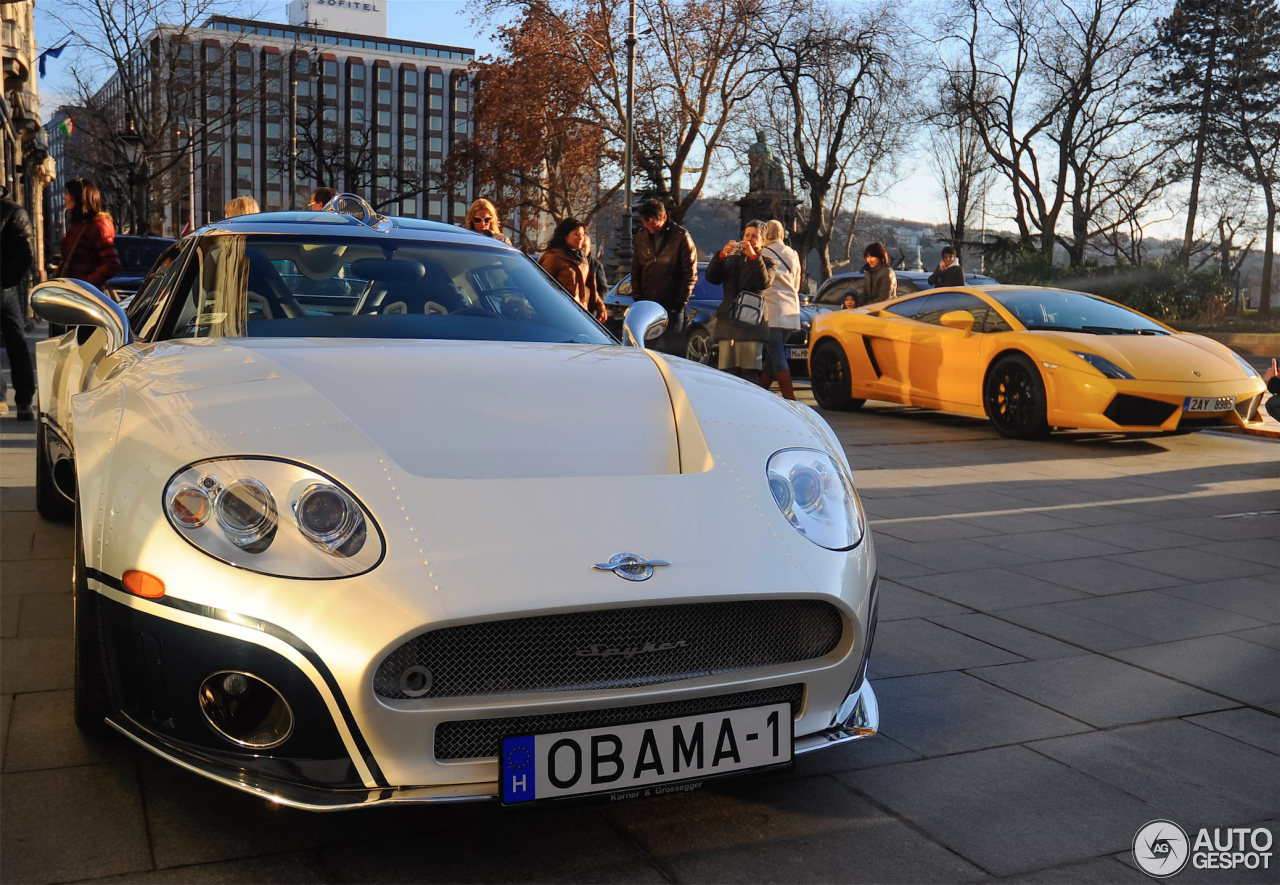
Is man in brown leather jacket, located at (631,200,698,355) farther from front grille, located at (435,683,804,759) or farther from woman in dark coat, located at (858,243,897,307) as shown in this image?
front grille, located at (435,683,804,759)

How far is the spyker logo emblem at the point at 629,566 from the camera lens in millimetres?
2232

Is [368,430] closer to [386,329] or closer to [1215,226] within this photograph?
[386,329]

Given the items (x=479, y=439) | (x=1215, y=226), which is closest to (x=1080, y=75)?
(x=1215, y=226)

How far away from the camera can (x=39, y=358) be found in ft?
16.6

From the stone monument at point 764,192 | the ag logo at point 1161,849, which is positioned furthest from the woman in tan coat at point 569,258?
the stone monument at point 764,192

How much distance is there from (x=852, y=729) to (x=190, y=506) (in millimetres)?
1417

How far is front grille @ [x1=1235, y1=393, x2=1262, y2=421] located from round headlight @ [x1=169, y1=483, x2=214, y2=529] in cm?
829

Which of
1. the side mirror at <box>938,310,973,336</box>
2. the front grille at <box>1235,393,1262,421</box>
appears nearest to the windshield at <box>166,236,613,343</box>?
the front grille at <box>1235,393,1262,421</box>

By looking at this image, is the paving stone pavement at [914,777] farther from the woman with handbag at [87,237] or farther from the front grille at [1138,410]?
the woman with handbag at [87,237]

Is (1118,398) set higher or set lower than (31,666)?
higher

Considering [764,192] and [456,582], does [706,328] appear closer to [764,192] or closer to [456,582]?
[456,582]

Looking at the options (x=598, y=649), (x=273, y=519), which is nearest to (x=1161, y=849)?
(x=598, y=649)

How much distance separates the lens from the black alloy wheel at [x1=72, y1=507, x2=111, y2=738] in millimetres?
2406

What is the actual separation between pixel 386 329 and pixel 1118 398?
6703 millimetres
